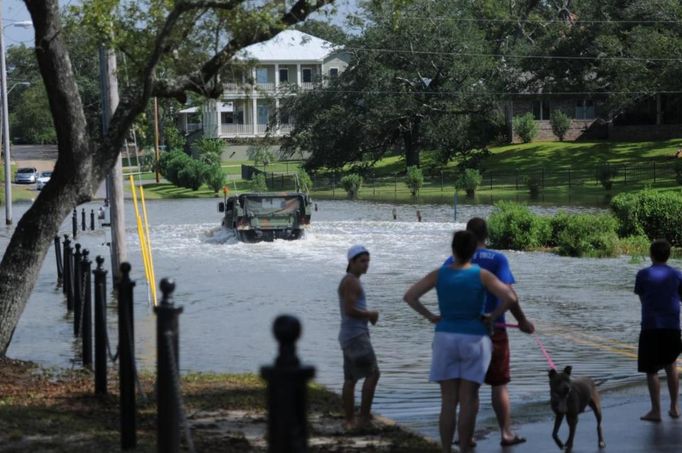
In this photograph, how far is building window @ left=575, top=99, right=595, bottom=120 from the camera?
80438 millimetres

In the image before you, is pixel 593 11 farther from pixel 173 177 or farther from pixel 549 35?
pixel 173 177

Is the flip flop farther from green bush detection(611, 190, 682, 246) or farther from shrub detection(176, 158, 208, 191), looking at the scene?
shrub detection(176, 158, 208, 191)

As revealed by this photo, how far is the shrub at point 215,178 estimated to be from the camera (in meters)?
69.8

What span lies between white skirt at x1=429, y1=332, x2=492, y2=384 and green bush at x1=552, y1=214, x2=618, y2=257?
22359 millimetres

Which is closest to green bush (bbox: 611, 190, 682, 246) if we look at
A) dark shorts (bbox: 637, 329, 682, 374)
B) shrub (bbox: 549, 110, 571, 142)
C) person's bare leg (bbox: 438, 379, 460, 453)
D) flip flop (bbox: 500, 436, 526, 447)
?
dark shorts (bbox: 637, 329, 682, 374)

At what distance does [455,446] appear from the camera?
9.71 metres

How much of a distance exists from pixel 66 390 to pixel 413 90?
6380 centimetres

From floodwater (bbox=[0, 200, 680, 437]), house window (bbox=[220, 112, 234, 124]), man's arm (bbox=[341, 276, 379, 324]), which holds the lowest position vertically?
floodwater (bbox=[0, 200, 680, 437])

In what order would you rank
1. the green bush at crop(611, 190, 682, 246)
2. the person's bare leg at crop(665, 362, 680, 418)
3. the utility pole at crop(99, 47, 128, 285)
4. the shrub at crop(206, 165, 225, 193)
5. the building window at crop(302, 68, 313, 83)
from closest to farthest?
the person's bare leg at crop(665, 362, 680, 418), the utility pole at crop(99, 47, 128, 285), the green bush at crop(611, 190, 682, 246), the shrub at crop(206, 165, 225, 193), the building window at crop(302, 68, 313, 83)

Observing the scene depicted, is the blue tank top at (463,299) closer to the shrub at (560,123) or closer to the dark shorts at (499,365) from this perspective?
the dark shorts at (499,365)

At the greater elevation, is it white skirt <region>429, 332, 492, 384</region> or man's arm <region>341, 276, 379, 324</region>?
man's arm <region>341, 276, 379, 324</region>

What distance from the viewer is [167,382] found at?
279 inches

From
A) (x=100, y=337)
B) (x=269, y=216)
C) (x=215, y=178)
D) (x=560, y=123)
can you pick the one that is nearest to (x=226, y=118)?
(x=215, y=178)

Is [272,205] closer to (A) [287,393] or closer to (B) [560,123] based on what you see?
(A) [287,393]
